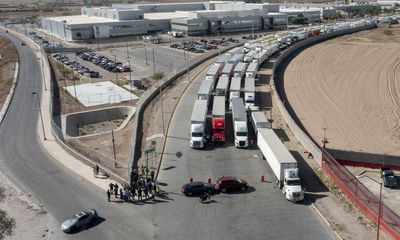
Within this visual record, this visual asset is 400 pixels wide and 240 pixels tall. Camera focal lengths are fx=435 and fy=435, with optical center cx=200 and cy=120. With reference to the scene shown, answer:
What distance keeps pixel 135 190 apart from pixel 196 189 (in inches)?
138

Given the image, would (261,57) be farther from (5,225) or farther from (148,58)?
(5,225)

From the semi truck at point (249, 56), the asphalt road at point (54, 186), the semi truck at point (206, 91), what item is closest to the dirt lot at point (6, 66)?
the asphalt road at point (54, 186)

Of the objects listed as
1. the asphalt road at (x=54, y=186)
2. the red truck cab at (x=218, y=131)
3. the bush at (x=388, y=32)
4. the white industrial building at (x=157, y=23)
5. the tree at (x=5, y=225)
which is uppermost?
the white industrial building at (x=157, y=23)

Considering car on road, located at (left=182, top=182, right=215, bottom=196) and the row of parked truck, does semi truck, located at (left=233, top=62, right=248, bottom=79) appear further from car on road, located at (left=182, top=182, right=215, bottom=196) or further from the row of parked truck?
car on road, located at (left=182, top=182, right=215, bottom=196)

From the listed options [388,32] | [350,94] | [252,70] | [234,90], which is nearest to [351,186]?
[234,90]

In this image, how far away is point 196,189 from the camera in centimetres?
2497

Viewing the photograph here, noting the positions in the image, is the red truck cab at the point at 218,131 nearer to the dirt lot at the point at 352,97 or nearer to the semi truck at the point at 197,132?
the semi truck at the point at 197,132

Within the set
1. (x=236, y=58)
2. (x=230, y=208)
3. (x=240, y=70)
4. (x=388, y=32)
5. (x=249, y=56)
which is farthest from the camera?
(x=388, y=32)

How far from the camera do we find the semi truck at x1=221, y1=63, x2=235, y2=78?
164 ft

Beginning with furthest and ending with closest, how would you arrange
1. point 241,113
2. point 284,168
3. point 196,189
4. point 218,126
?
point 241,113 → point 218,126 → point 284,168 → point 196,189

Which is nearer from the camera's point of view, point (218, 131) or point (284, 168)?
point (284, 168)

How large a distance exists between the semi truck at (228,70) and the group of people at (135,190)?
26.1 meters

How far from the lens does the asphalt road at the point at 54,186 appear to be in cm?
2198

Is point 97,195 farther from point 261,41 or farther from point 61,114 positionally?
point 261,41
